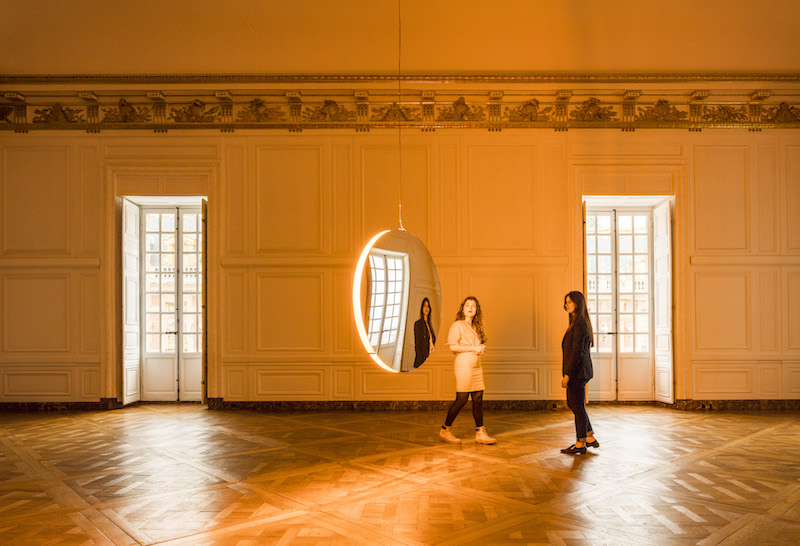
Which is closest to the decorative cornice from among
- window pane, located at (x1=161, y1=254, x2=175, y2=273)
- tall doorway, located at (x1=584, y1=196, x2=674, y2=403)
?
tall doorway, located at (x1=584, y1=196, x2=674, y2=403)

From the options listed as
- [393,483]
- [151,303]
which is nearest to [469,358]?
[393,483]

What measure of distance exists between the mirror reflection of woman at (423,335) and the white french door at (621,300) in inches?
193

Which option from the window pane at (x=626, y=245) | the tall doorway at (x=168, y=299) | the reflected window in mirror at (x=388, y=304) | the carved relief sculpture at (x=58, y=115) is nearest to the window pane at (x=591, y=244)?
the window pane at (x=626, y=245)

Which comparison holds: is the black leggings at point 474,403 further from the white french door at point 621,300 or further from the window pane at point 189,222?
the window pane at point 189,222

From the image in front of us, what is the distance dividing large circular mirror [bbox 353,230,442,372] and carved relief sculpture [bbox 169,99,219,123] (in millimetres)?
5250

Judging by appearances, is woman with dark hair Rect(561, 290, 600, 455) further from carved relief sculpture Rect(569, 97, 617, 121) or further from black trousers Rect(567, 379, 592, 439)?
carved relief sculpture Rect(569, 97, 617, 121)

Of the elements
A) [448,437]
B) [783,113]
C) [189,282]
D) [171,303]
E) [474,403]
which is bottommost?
[448,437]

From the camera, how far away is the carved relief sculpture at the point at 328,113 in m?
8.45

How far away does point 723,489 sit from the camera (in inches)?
172

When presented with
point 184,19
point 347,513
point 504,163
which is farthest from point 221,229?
point 347,513

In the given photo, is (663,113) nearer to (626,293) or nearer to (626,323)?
(626,293)

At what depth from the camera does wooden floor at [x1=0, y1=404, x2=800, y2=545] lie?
3508mm

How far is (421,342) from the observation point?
4.46 meters

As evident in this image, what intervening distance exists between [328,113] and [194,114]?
2.02 m
